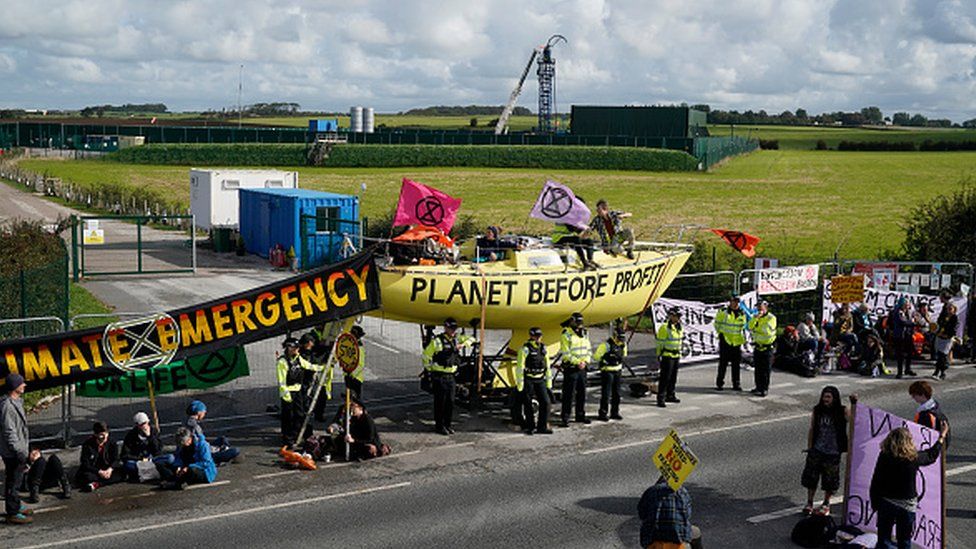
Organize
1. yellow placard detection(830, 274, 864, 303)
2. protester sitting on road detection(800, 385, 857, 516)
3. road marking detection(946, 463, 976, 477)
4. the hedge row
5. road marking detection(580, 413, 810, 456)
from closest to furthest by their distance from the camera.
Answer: protester sitting on road detection(800, 385, 857, 516) → road marking detection(946, 463, 976, 477) → road marking detection(580, 413, 810, 456) → yellow placard detection(830, 274, 864, 303) → the hedge row

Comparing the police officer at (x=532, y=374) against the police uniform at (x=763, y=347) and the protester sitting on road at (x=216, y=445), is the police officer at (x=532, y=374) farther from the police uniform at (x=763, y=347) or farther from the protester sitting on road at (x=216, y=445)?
the police uniform at (x=763, y=347)

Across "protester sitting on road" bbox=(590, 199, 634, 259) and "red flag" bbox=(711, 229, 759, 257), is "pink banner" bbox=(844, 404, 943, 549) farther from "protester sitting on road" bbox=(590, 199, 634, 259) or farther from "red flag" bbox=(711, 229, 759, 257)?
"red flag" bbox=(711, 229, 759, 257)

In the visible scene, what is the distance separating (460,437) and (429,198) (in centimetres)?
384

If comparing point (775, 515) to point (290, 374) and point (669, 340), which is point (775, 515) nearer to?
point (669, 340)

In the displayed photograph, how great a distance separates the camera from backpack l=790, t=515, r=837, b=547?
460 inches

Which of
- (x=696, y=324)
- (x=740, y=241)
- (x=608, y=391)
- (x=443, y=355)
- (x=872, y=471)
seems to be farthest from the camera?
(x=696, y=324)

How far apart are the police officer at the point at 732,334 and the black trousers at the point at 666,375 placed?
60.4 inches

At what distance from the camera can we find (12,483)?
39.9 feet

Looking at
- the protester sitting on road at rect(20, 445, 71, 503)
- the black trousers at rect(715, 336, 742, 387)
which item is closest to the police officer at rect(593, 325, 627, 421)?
the black trousers at rect(715, 336, 742, 387)

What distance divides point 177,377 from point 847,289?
557 inches

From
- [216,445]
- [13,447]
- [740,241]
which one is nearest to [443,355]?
[216,445]

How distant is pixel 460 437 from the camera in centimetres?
1600

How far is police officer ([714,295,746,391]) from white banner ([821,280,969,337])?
4.79 m

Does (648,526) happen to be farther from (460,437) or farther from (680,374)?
(680,374)
